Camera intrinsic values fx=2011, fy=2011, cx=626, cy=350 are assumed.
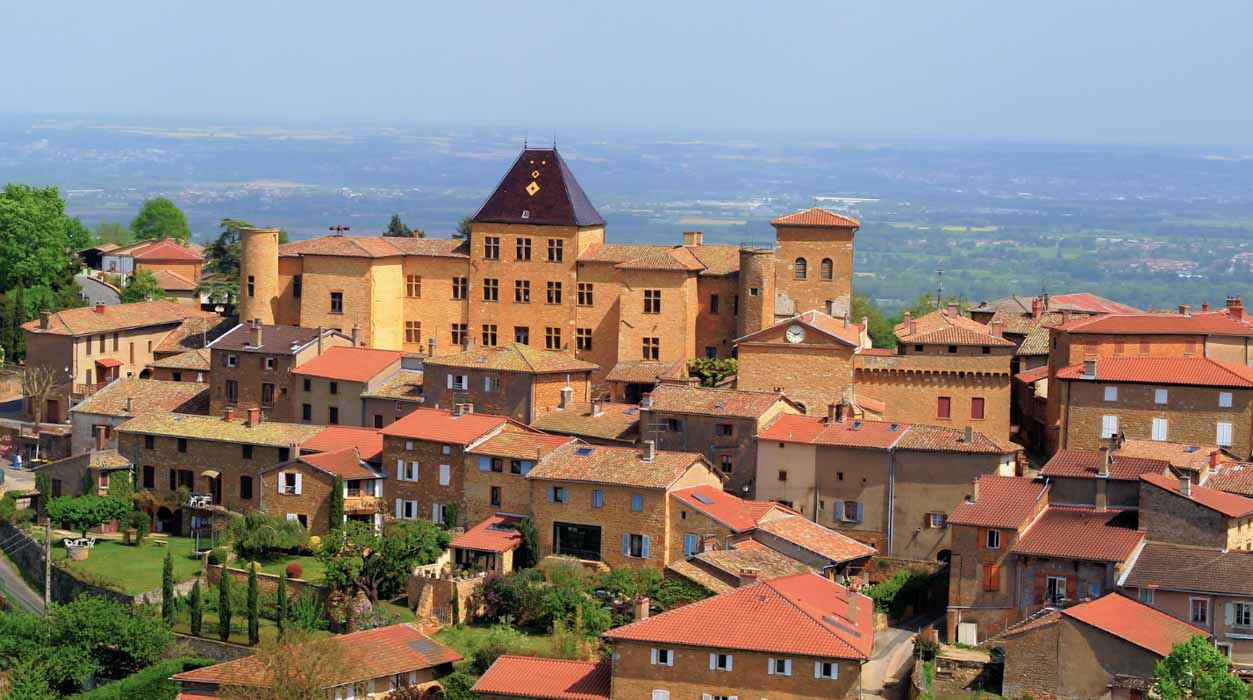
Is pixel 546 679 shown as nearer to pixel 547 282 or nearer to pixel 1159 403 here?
pixel 1159 403

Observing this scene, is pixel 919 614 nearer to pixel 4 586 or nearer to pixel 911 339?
pixel 911 339

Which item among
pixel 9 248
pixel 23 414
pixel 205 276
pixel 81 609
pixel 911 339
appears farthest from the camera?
pixel 205 276

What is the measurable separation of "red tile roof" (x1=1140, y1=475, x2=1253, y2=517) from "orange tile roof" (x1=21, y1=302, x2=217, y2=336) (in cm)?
4150

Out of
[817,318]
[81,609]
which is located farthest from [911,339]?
[81,609]

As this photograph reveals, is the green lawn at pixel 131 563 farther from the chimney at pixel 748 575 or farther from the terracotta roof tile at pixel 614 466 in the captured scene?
the chimney at pixel 748 575

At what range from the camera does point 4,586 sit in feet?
197

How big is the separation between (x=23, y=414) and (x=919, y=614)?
125ft

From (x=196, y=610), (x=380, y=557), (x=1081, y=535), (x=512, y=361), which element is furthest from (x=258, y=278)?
(x=1081, y=535)

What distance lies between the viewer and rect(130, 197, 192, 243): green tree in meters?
119

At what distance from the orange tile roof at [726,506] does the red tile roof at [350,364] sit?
14.6 metres

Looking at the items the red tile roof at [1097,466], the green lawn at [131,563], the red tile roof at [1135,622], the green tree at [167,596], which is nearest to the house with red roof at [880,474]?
the red tile roof at [1097,466]

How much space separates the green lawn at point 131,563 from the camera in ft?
184

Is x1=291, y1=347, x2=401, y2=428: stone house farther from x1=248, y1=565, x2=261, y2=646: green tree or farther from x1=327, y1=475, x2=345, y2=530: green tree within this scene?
x1=248, y1=565, x2=261, y2=646: green tree

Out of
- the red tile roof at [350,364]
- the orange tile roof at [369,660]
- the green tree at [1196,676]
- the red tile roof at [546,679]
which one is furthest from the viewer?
the red tile roof at [350,364]
